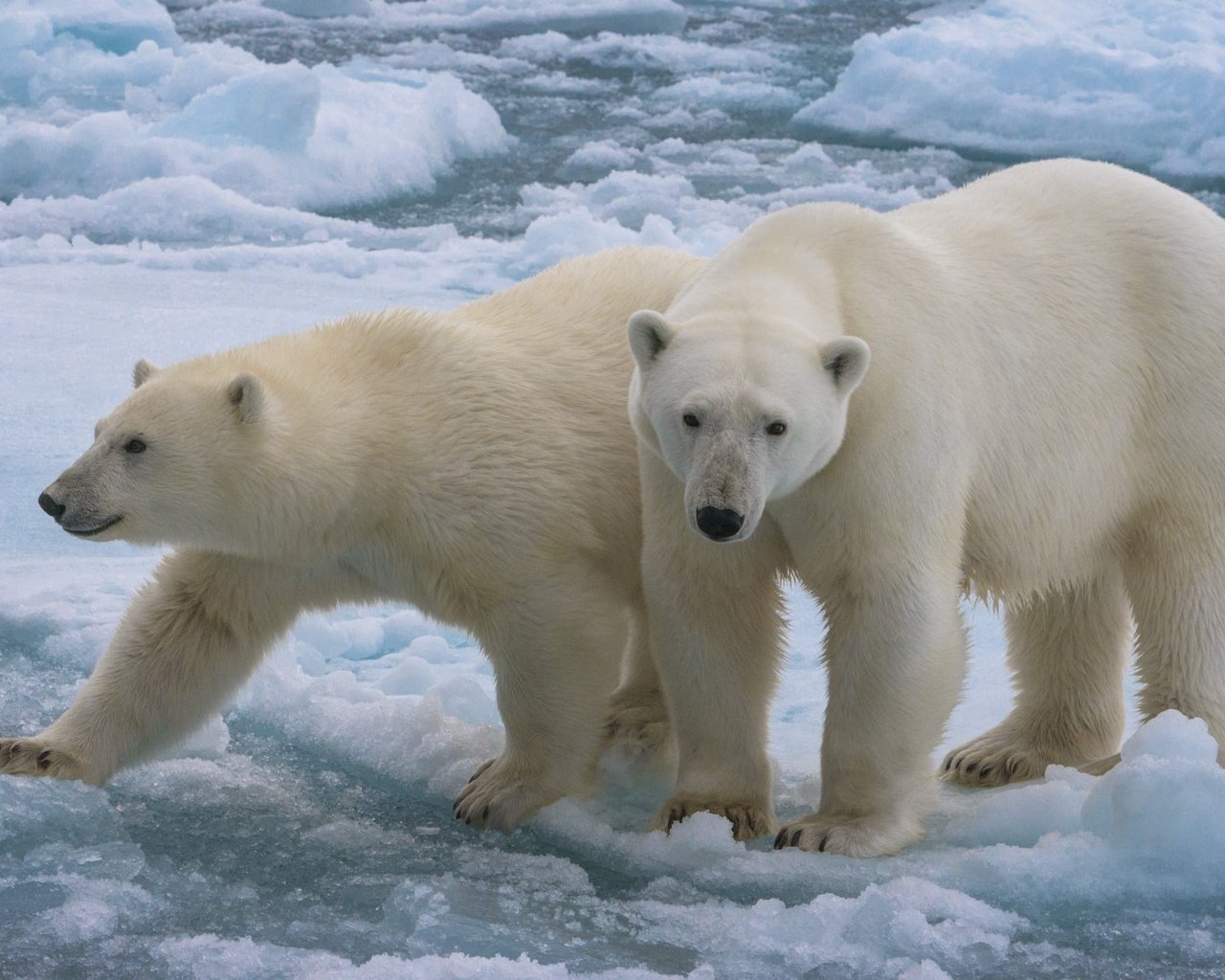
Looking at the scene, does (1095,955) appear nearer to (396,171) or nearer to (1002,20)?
(396,171)

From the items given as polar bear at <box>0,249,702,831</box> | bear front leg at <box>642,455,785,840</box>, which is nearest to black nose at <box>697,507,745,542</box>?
bear front leg at <box>642,455,785,840</box>

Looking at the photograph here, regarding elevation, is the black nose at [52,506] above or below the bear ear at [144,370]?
below

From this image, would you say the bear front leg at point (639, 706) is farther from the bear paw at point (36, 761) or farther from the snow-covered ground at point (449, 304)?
the bear paw at point (36, 761)

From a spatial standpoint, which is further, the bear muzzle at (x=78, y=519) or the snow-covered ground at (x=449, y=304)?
the bear muzzle at (x=78, y=519)

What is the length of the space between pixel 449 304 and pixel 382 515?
5.28 metres

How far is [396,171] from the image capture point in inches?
490

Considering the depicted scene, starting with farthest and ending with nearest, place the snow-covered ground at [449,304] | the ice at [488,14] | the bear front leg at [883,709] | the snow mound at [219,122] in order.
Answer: the ice at [488,14] → the snow mound at [219,122] → the bear front leg at [883,709] → the snow-covered ground at [449,304]

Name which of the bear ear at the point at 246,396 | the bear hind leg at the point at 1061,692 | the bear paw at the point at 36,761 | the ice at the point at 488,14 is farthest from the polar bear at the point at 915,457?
the ice at the point at 488,14

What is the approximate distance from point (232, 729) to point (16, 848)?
1012 mm

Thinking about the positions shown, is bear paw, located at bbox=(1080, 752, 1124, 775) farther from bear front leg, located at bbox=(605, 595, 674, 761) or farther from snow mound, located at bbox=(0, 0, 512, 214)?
snow mound, located at bbox=(0, 0, 512, 214)

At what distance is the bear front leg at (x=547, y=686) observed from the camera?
3932 mm

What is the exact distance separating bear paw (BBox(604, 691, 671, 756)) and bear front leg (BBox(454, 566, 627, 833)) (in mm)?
287

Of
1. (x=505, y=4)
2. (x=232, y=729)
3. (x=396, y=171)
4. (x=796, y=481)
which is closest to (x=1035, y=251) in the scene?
(x=796, y=481)

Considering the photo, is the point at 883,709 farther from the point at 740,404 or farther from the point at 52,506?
the point at 52,506
